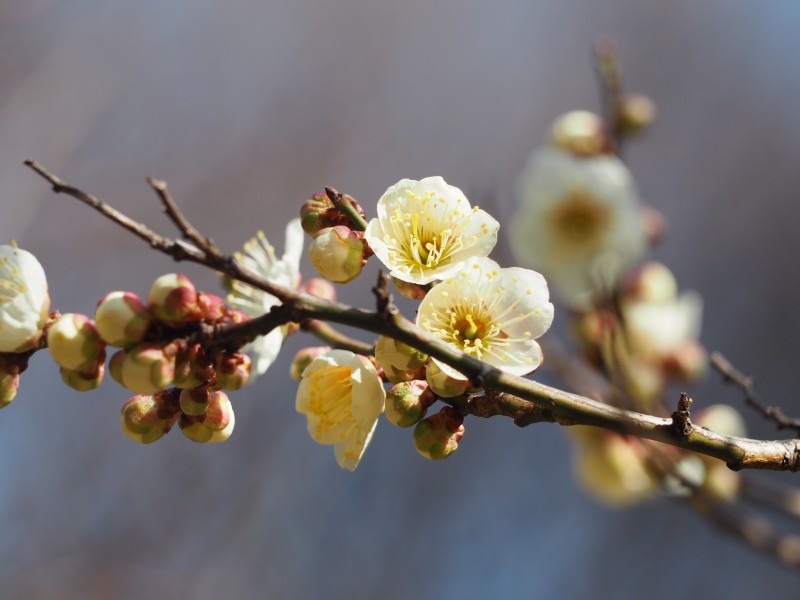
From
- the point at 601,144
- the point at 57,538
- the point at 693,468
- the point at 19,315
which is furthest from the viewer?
the point at 57,538

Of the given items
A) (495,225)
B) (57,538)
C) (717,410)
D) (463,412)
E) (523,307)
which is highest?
(495,225)

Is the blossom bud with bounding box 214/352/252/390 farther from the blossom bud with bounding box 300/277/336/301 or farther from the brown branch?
the brown branch

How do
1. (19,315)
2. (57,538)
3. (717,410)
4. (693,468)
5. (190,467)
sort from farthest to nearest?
(190,467)
(57,538)
(717,410)
(693,468)
(19,315)

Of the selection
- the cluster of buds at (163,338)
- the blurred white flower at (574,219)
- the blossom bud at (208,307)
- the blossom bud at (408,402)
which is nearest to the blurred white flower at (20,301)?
the cluster of buds at (163,338)

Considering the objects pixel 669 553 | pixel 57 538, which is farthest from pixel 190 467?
pixel 669 553

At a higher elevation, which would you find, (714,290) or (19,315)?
(19,315)

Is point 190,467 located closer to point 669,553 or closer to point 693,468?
point 669,553

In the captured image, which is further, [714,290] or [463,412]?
[714,290]
